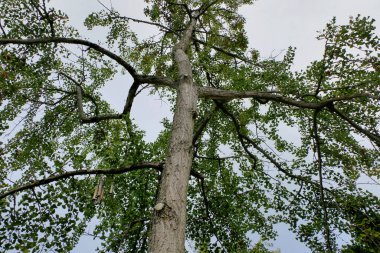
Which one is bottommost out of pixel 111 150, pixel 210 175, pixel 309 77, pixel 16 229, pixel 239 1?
pixel 16 229

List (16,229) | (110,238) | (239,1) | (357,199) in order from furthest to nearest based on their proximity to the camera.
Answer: (239,1) → (357,199) → (110,238) → (16,229)

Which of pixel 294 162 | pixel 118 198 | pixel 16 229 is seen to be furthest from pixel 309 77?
pixel 16 229

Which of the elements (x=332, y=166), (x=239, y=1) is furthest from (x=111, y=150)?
(x=239, y=1)

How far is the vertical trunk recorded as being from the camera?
300cm

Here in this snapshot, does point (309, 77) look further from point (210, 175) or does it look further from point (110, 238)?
point (110, 238)

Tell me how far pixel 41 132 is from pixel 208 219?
5.55 m

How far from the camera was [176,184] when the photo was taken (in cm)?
364

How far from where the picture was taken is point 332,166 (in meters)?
7.57

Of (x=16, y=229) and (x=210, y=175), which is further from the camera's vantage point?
(x=210, y=175)

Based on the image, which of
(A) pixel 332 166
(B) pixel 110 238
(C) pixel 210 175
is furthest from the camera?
(C) pixel 210 175

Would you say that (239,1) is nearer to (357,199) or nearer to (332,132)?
(332,132)

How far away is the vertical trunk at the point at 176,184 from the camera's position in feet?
9.84

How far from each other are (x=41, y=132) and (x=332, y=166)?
8249mm

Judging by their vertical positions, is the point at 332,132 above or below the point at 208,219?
above
